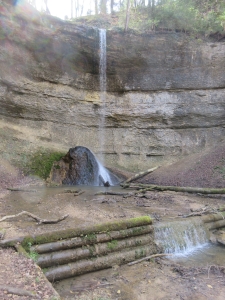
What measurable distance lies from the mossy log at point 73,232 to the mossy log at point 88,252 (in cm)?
26

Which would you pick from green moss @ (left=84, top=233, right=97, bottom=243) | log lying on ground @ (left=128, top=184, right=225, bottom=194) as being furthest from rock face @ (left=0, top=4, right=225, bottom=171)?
green moss @ (left=84, top=233, right=97, bottom=243)

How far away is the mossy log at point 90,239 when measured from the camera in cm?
453

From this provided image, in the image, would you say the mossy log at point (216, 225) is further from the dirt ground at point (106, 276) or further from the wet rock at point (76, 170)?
the wet rock at point (76, 170)

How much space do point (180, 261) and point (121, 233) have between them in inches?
57.1

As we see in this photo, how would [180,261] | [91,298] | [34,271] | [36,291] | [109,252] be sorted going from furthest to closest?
[180,261], [109,252], [91,298], [34,271], [36,291]

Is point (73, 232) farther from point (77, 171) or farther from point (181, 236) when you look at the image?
point (77, 171)

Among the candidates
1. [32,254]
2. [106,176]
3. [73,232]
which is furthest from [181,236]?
[106,176]

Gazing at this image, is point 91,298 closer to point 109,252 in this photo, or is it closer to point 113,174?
point 109,252

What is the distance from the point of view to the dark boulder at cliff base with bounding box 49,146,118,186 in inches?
582

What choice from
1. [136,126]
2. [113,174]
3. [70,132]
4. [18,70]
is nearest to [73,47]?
[18,70]

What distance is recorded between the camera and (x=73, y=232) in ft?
16.0

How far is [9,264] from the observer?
374cm

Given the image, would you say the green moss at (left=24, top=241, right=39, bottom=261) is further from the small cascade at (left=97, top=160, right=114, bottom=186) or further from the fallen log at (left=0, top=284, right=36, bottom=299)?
the small cascade at (left=97, top=160, right=114, bottom=186)

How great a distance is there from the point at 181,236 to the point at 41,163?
1186cm
